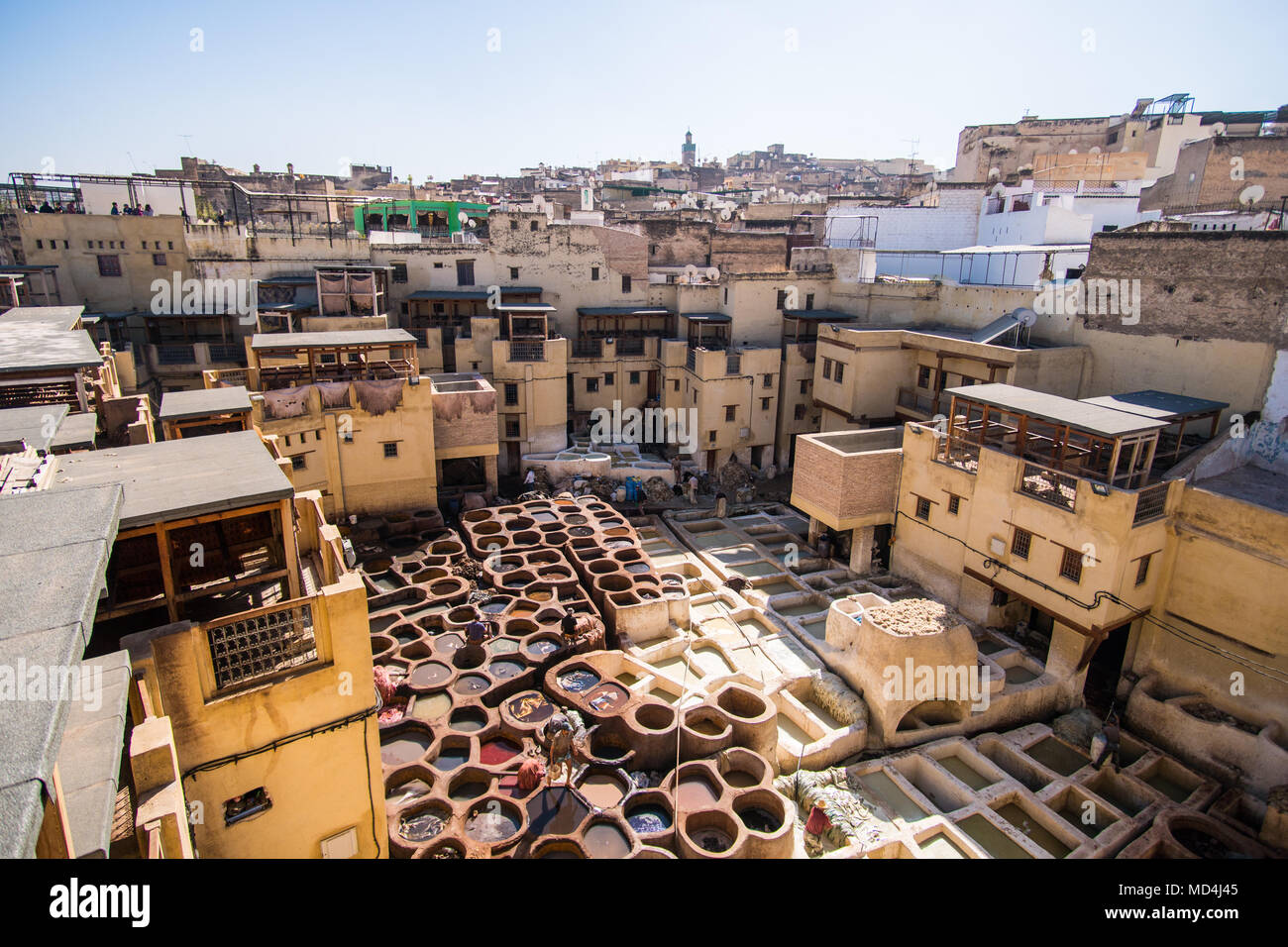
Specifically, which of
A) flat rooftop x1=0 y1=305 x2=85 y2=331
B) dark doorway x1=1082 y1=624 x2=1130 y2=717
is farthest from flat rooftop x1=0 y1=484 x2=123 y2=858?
dark doorway x1=1082 y1=624 x2=1130 y2=717

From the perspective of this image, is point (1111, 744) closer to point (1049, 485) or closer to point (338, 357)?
point (1049, 485)

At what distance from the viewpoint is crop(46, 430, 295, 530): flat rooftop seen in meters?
8.96

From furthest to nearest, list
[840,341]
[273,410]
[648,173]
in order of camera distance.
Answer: [648,173]
[840,341]
[273,410]

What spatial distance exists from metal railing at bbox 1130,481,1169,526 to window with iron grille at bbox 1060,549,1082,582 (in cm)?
164

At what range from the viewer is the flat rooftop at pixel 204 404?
50.3ft

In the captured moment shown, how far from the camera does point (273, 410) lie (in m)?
23.2

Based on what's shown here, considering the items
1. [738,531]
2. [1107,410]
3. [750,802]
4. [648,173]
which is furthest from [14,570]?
[648,173]

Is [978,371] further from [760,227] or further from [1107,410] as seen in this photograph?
[760,227]

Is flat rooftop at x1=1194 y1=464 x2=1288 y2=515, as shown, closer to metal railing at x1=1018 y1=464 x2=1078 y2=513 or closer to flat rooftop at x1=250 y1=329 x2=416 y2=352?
metal railing at x1=1018 y1=464 x2=1078 y2=513

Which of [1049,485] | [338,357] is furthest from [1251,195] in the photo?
[338,357]

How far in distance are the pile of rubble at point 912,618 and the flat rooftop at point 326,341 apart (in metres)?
18.1

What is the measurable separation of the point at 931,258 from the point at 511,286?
2285cm

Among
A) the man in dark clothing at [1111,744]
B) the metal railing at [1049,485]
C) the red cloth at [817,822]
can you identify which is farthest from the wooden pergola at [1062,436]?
the red cloth at [817,822]

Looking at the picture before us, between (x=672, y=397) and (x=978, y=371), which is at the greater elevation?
(x=978, y=371)
